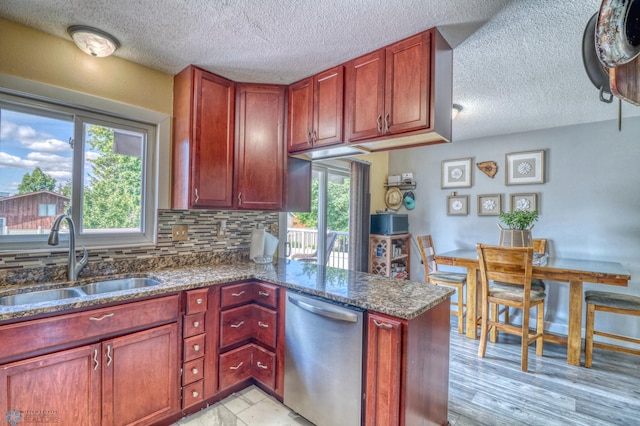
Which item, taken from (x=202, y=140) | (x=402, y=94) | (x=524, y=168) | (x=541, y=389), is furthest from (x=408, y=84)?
(x=524, y=168)

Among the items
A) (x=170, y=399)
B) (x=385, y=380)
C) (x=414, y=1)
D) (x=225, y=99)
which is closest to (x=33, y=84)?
(x=225, y=99)

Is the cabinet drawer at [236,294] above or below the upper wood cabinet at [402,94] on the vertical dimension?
below

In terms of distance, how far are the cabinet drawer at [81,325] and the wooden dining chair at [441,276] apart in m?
2.71

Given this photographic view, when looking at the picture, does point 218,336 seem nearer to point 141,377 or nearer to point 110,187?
point 141,377

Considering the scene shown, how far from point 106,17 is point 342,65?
138cm

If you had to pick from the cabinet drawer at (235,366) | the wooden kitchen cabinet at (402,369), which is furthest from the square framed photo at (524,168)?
the cabinet drawer at (235,366)

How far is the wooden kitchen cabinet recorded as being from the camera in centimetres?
143

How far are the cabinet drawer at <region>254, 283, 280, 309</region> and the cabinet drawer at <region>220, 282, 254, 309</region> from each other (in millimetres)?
49

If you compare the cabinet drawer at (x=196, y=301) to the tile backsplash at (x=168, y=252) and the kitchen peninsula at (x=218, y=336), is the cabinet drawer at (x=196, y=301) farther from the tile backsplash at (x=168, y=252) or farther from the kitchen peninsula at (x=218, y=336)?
the tile backsplash at (x=168, y=252)

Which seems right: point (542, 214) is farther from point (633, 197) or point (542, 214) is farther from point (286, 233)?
point (286, 233)

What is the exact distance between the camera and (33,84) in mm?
1774

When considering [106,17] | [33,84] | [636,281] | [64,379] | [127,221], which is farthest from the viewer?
[636,281]

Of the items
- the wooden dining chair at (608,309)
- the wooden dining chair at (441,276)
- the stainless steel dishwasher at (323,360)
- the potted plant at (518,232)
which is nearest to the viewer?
the stainless steel dishwasher at (323,360)

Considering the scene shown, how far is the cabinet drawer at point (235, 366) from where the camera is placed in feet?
6.73
